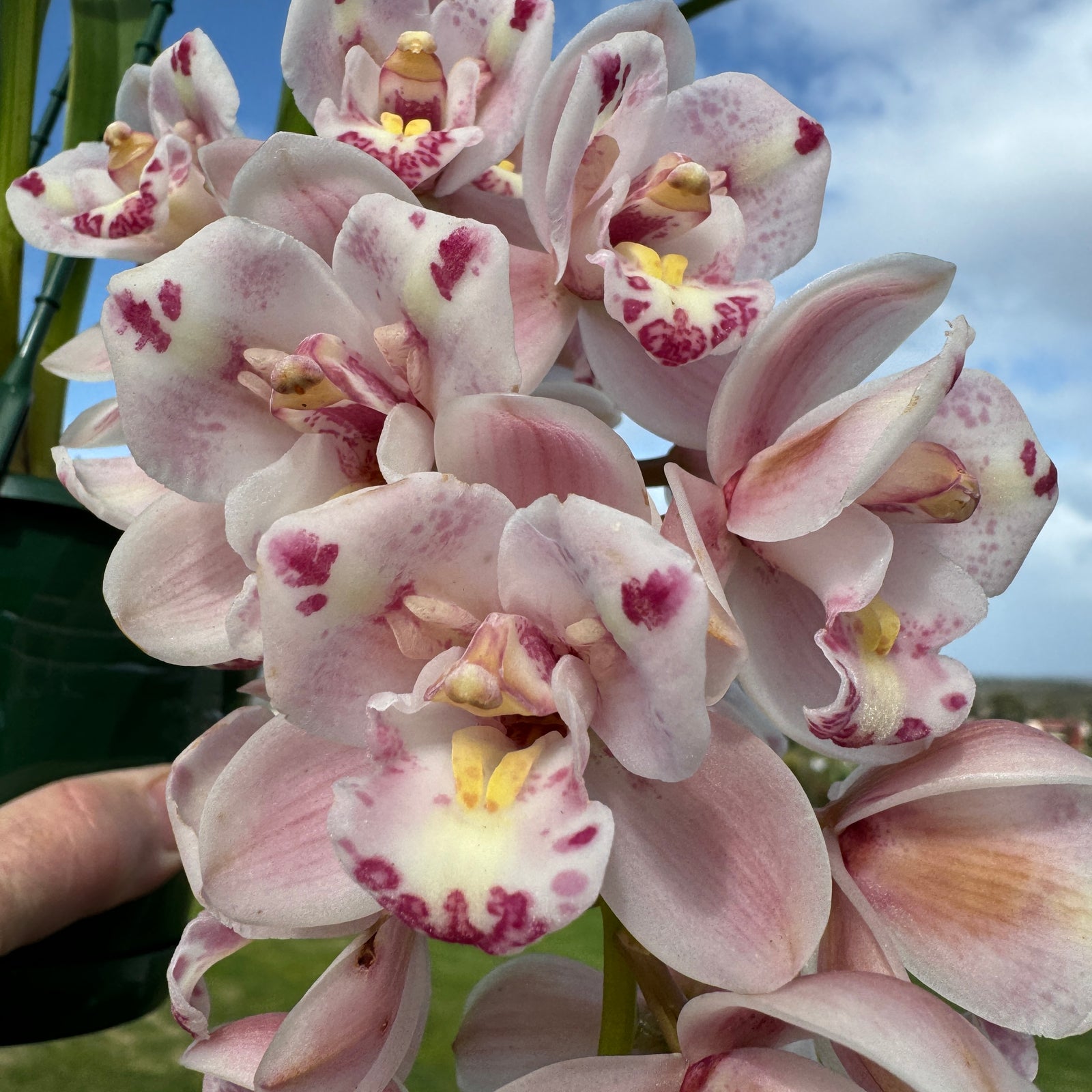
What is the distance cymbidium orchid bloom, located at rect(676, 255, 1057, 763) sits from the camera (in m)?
0.27

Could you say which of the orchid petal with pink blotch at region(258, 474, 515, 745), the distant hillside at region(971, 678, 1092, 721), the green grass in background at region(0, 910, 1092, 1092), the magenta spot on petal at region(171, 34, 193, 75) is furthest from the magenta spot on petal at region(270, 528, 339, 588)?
the distant hillside at region(971, 678, 1092, 721)

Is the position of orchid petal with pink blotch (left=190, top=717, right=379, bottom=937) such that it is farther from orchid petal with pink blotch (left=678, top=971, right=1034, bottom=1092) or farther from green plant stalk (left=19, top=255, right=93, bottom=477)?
green plant stalk (left=19, top=255, right=93, bottom=477)

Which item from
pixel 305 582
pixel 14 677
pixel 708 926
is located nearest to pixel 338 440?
pixel 305 582

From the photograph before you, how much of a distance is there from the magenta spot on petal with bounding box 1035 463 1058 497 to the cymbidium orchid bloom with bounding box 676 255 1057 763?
0.10 ft

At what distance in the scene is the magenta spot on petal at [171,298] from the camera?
29 cm

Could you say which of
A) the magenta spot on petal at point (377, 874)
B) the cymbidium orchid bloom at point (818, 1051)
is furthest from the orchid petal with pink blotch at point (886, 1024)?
the magenta spot on petal at point (377, 874)

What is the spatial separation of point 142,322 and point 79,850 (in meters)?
0.38

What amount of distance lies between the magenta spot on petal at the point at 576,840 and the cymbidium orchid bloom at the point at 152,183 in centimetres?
34

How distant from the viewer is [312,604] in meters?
0.25

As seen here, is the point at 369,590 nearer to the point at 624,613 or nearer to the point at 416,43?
the point at 624,613

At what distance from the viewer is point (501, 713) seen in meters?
0.27

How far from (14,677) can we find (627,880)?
20.6 inches

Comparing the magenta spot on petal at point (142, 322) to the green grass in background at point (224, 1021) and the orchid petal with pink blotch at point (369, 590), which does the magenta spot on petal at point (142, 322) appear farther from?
the green grass in background at point (224, 1021)

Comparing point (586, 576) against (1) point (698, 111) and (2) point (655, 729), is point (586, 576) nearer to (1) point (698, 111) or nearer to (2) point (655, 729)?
(2) point (655, 729)
